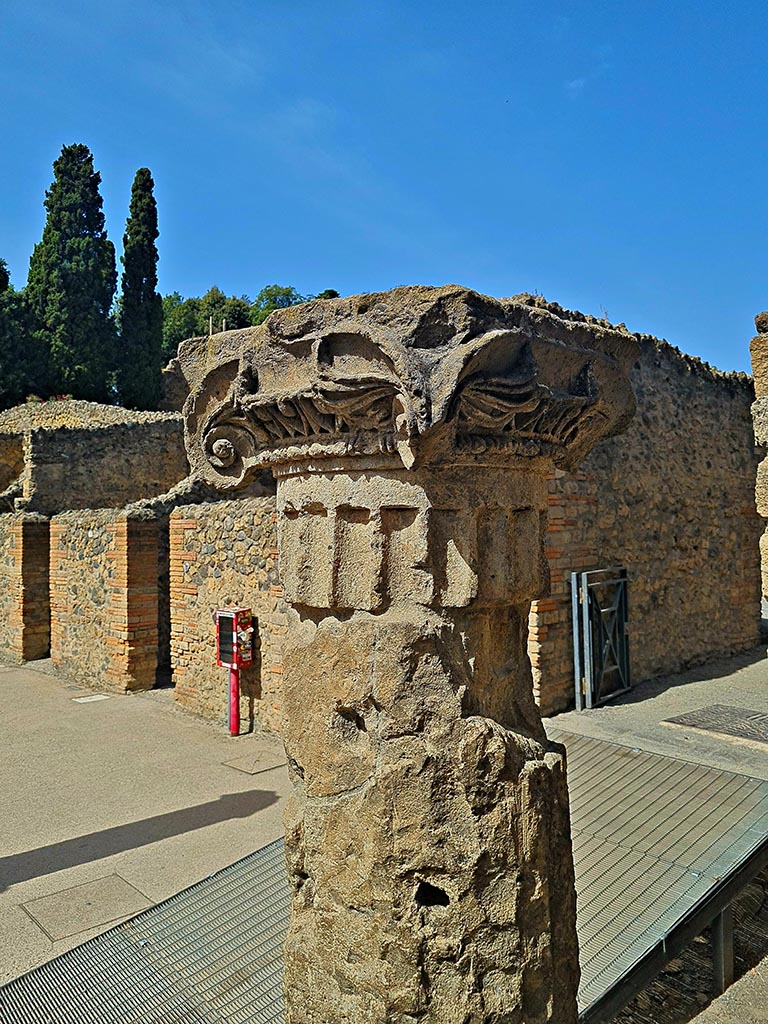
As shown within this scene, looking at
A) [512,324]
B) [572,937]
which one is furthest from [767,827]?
[512,324]

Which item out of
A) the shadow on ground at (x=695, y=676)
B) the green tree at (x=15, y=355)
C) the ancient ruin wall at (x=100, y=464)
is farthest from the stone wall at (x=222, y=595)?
the green tree at (x=15, y=355)

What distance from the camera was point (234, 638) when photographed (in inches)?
287

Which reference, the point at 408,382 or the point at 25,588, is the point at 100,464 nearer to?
the point at 25,588

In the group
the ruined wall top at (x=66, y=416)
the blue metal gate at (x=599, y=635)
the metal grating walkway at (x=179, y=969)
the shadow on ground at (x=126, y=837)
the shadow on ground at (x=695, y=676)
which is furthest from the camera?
the ruined wall top at (x=66, y=416)

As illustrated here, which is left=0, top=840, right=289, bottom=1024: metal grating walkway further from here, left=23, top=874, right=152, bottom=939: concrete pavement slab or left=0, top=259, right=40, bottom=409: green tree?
left=0, top=259, right=40, bottom=409: green tree

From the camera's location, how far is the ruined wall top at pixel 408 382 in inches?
81.0

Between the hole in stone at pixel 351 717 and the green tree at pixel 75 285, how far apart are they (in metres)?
28.7

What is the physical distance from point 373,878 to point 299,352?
1503 mm

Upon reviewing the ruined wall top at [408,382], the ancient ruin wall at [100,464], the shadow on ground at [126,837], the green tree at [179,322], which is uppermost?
the green tree at [179,322]

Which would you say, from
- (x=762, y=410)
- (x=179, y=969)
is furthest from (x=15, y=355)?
(x=179, y=969)

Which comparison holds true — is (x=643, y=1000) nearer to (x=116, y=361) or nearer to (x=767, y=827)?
(x=767, y=827)

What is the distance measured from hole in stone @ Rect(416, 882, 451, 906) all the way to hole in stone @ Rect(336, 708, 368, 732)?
0.45 metres

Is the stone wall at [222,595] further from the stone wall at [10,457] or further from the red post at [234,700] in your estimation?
the stone wall at [10,457]

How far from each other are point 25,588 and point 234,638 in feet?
19.2
